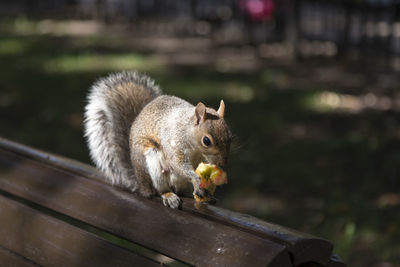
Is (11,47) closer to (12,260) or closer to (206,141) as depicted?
(12,260)


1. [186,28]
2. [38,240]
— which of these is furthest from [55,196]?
[186,28]

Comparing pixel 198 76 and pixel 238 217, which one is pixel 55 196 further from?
pixel 198 76

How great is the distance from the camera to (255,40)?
31.0 ft

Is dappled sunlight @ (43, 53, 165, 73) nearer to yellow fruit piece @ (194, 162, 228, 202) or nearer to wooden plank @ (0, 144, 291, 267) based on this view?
wooden plank @ (0, 144, 291, 267)

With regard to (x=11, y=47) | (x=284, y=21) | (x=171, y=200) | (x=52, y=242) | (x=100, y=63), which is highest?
(x=171, y=200)

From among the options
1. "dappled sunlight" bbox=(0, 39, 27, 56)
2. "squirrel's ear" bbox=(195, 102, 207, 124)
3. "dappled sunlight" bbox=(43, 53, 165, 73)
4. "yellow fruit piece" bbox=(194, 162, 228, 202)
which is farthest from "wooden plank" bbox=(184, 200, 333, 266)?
"dappled sunlight" bbox=(0, 39, 27, 56)

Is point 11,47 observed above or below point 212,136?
below

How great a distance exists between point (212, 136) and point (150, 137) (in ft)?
0.91

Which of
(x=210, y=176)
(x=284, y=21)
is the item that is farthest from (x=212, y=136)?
(x=284, y=21)

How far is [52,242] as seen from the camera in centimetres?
178

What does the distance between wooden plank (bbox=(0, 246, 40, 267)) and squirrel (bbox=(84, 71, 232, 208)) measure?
13.9 inches

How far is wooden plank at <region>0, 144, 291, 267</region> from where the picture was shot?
4.55ft

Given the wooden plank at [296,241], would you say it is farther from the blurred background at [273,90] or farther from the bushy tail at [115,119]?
the bushy tail at [115,119]

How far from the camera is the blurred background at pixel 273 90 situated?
12.6 ft
